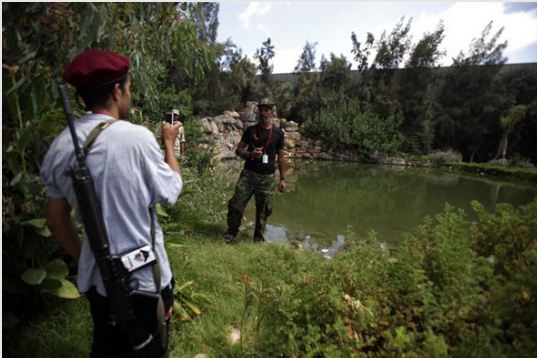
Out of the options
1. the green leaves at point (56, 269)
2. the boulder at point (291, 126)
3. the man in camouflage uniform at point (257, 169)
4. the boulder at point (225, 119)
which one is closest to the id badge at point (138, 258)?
the green leaves at point (56, 269)

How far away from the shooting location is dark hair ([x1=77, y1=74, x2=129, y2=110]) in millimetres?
1178

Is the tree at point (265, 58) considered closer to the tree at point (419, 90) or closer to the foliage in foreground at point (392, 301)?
the tree at point (419, 90)

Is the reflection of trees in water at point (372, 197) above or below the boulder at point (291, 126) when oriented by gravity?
below

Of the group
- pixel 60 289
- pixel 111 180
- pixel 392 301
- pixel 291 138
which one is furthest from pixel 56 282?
pixel 291 138

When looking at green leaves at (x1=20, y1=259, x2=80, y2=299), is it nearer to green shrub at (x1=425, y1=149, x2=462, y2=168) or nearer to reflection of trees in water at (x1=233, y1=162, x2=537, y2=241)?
reflection of trees in water at (x1=233, y1=162, x2=537, y2=241)

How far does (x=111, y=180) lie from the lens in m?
1.15

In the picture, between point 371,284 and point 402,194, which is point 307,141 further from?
point 371,284

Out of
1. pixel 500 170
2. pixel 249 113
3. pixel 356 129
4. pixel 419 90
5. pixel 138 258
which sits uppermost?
pixel 419 90

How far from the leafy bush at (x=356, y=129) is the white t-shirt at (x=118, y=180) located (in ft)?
55.2

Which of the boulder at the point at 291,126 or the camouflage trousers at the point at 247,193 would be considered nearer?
the camouflage trousers at the point at 247,193

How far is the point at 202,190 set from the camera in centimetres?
520

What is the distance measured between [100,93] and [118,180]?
31 centimetres

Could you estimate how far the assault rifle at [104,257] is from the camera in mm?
1105

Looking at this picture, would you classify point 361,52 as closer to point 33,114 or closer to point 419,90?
point 419,90
